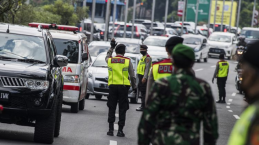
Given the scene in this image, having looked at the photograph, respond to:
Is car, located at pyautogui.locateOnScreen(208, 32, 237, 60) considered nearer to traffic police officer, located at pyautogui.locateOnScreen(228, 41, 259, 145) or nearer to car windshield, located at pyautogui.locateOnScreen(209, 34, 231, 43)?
car windshield, located at pyautogui.locateOnScreen(209, 34, 231, 43)

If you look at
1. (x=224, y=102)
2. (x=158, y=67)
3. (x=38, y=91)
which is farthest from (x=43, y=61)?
(x=224, y=102)

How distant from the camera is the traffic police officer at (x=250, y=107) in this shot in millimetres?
3732

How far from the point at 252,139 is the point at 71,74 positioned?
12527 millimetres

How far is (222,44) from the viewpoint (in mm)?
50969

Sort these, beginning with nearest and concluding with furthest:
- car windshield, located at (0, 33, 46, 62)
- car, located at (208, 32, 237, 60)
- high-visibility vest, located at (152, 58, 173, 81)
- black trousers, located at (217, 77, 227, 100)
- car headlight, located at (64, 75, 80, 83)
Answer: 1. high-visibility vest, located at (152, 58, 173, 81)
2. car windshield, located at (0, 33, 46, 62)
3. car headlight, located at (64, 75, 80, 83)
4. black trousers, located at (217, 77, 227, 100)
5. car, located at (208, 32, 237, 60)

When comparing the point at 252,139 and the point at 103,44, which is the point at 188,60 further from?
the point at 103,44

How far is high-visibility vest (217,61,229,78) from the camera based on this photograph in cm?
2467

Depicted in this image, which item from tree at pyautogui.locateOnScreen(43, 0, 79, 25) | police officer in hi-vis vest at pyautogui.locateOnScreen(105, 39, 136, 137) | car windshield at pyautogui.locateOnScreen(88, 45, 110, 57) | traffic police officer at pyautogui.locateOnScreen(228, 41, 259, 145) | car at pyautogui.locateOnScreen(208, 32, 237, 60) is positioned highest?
traffic police officer at pyautogui.locateOnScreen(228, 41, 259, 145)

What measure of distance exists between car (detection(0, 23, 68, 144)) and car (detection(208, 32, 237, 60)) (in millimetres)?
40183

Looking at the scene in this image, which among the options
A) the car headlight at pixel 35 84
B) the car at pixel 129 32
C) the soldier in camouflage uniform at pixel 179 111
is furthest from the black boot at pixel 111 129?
the car at pixel 129 32

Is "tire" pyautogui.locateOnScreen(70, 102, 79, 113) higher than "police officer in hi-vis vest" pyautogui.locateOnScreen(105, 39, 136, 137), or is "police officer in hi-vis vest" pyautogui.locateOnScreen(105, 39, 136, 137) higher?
"police officer in hi-vis vest" pyautogui.locateOnScreen(105, 39, 136, 137)

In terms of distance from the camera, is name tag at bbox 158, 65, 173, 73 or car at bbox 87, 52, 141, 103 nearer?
name tag at bbox 158, 65, 173, 73

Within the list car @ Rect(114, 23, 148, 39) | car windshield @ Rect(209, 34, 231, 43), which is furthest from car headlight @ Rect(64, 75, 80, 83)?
car @ Rect(114, 23, 148, 39)

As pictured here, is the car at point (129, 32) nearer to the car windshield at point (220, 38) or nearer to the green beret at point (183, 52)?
the car windshield at point (220, 38)
